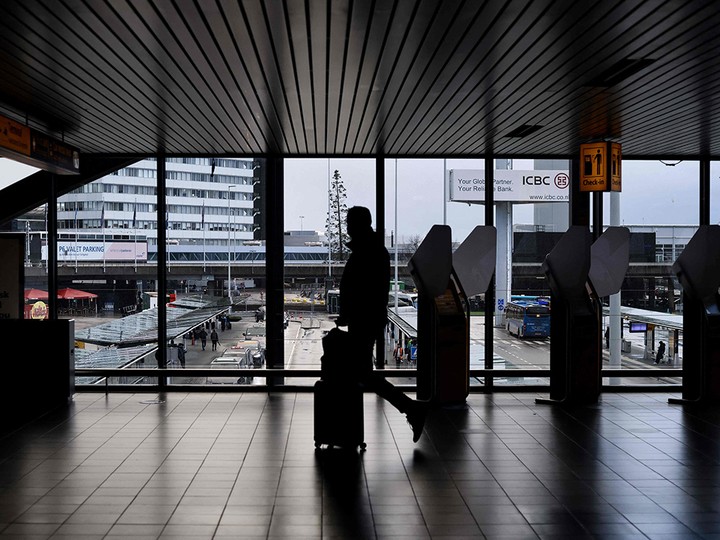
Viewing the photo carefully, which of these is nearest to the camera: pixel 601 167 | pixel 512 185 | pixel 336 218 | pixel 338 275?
pixel 601 167

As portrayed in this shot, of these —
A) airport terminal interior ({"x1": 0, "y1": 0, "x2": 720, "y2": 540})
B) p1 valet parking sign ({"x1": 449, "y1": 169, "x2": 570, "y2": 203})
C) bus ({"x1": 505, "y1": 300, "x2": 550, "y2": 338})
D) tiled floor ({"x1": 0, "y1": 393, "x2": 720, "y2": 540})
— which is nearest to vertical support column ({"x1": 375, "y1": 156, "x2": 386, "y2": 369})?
airport terminal interior ({"x1": 0, "y1": 0, "x2": 720, "y2": 540})

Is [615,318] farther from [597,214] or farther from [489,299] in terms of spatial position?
[489,299]

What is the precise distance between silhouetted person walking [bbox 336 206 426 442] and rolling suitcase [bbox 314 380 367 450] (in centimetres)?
15

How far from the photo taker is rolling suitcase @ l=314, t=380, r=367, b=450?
5.19m

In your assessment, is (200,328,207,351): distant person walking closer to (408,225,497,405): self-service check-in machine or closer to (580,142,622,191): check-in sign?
(408,225,497,405): self-service check-in machine

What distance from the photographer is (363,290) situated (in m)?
5.25

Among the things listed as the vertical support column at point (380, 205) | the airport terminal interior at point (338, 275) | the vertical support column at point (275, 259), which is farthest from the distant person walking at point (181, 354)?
the vertical support column at point (380, 205)

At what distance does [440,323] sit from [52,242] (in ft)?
13.9

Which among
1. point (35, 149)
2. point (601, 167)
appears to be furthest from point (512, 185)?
point (35, 149)

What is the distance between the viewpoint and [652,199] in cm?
809

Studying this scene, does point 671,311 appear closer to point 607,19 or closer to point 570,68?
point 570,68

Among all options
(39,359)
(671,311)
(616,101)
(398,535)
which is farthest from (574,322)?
(39,359)

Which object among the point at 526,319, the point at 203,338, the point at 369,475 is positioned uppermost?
the point at 526,319

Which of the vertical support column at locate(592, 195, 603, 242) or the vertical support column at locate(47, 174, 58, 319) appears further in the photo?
the vertical support column at locate(592, 195, 603, 242)
